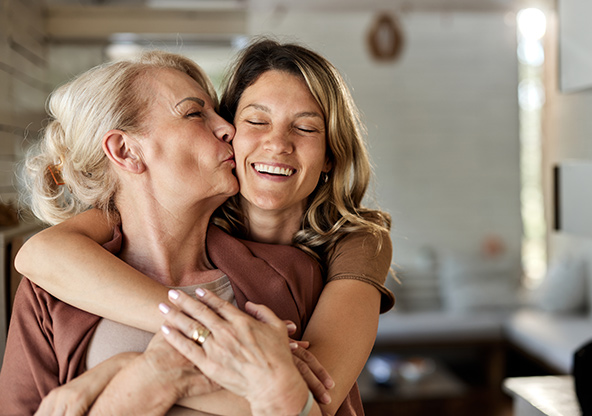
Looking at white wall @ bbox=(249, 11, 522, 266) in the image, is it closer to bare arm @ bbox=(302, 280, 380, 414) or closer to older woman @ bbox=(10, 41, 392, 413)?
older woman @ bbox=(10, 41, 392, 413)

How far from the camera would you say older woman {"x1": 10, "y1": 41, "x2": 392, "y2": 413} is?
4.59 ft

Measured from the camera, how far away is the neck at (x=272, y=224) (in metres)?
1.78

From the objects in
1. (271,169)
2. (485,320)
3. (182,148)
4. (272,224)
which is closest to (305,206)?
(272,224)

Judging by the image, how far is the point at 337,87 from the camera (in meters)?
1.72

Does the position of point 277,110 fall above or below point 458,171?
above

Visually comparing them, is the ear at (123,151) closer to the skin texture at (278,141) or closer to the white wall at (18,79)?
the skin texture at (278,141)

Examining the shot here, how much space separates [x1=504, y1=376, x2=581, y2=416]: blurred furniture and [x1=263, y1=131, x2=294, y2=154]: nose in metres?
1.02

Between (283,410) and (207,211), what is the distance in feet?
2.03

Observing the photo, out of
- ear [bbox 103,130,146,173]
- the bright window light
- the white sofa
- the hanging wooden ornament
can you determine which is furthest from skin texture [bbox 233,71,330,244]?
the bright window light

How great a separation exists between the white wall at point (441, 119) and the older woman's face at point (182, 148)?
4.58m

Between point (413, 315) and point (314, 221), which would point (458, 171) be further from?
point (314, 221)

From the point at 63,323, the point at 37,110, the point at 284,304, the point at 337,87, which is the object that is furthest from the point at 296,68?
the point at 37,110

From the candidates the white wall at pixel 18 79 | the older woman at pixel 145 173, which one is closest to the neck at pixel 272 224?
the older woman at pixel 145 173

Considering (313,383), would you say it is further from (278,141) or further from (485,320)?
(485,320)
